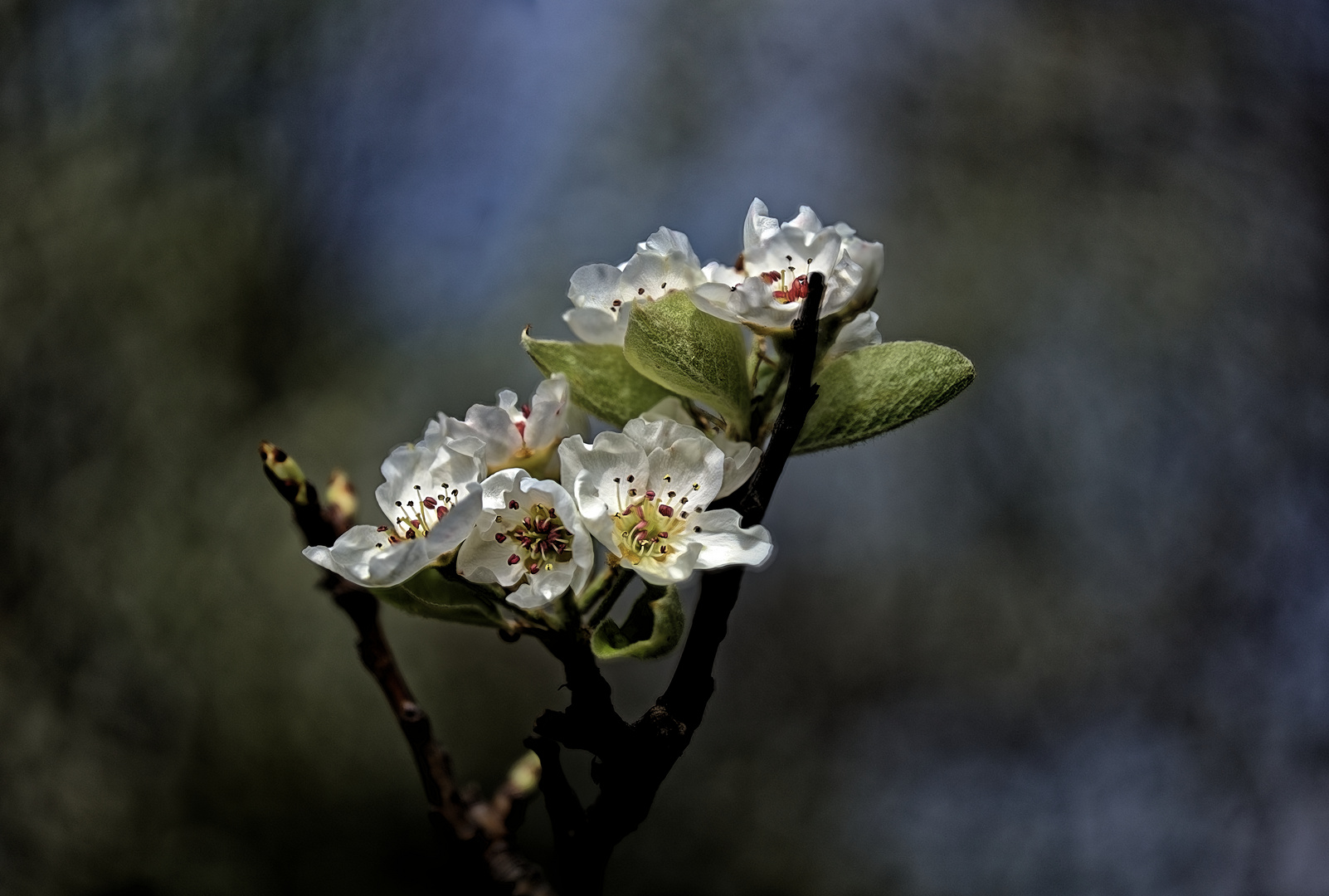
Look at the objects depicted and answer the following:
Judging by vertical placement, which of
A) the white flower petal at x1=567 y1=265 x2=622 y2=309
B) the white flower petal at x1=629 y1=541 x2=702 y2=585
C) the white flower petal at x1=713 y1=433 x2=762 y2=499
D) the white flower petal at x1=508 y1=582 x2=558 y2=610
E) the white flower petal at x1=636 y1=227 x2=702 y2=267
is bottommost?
the white flower petal at x1=629 y1=541 x2=702 y2=585

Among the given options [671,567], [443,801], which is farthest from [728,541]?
[443,801]

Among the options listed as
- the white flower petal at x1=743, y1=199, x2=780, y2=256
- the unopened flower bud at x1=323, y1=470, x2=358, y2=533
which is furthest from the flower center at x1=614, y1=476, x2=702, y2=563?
the unopened flower bud at x1=323, y1=470, x2=358, y2=533

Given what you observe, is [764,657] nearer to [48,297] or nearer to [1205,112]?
[1205,112]

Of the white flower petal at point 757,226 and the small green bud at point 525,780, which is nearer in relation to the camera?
the white flower petal at point 757,226

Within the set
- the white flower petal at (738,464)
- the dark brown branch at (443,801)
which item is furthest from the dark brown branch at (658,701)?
the dark brown branch at (443,801)

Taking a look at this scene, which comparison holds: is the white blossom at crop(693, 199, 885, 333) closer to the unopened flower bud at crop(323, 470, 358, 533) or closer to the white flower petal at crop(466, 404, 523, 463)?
the white flower petal at crop(466, 404, 523, 463)

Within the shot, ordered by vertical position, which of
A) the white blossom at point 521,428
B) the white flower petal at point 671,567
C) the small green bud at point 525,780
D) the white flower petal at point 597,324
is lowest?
the small green bud at point 525,780

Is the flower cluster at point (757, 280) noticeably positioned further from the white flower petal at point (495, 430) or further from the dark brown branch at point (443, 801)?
the dark brown branch at point (443, 801)
